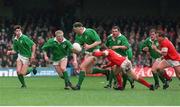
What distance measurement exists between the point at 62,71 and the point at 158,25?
19205 millimetres

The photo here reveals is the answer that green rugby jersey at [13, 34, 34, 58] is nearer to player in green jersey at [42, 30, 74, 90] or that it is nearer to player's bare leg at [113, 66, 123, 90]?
player in green jersey at [42, 30, 74, 90]

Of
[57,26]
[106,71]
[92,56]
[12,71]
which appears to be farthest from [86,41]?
[57,26]

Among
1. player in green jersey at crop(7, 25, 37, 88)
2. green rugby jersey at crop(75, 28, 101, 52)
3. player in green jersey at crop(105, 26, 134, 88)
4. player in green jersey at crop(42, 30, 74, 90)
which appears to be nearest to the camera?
green rugby jersey at crop(75, 28, 101, 52)

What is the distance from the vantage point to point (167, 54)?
19.8 metres

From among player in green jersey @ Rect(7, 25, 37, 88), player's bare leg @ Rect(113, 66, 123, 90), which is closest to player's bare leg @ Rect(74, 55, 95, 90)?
player's bare leg @ Rect(113, 66, 123, 90)

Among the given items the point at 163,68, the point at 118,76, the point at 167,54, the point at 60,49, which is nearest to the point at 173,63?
the point at 167,54

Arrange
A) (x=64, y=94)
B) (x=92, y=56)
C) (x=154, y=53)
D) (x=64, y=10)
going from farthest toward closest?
(x=64, y=10), (x=154, y=53), (x=92, y=56), (x=64, y=94)

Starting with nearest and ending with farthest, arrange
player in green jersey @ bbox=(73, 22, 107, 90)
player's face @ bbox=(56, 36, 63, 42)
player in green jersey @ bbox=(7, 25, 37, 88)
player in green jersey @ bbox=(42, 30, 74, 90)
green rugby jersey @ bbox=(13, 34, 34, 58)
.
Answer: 1. player in green jersey @ bbox=(73, 22, 107, 90)
2. player's face @ bbox=(56, 36, 63, 42)
3. player in green jersey @ bbox=(42, 30, 74, 90)
4. player in green jersey @ bbox=(7, 25, 37, 88)
5. green rugby jersey @ bbox=(13, 34, 34, 58)

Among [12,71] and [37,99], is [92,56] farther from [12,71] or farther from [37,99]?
[12,71]

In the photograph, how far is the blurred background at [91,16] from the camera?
3725 cm

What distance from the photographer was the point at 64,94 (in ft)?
57.4

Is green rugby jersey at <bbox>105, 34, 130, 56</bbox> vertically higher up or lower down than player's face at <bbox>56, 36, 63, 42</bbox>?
lower down

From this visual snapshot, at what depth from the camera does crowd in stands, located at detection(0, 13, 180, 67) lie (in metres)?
34.0

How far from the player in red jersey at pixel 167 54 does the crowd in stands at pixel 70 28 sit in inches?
516
